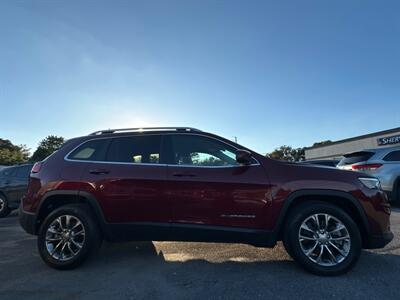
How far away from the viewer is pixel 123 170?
4.58m

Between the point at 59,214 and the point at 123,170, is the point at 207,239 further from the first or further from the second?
the point at 59,214

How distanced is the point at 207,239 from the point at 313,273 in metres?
1.34

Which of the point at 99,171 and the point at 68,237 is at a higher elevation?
the point at 99,171

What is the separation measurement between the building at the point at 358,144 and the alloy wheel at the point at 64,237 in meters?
35.8

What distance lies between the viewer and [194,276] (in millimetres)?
4160

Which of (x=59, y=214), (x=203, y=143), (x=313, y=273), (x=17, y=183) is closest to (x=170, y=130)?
(x=203, y=143)

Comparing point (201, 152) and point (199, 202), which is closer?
point (199, 202)

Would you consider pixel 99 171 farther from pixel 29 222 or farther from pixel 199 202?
pixel 199 202

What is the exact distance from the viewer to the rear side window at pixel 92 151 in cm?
481

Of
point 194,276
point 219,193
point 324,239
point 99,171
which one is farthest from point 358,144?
point 99,171

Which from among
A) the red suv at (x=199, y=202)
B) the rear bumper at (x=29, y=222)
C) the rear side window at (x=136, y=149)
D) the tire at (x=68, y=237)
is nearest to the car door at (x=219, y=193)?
the red suv at (x=199, y=202)

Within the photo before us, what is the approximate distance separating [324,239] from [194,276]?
5.44 feet

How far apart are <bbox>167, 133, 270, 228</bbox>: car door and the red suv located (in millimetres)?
13

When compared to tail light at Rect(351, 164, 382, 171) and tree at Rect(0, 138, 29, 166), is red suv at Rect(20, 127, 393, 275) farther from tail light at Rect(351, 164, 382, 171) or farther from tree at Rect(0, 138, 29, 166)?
tree at Rect(0, 138, 29, 166)
